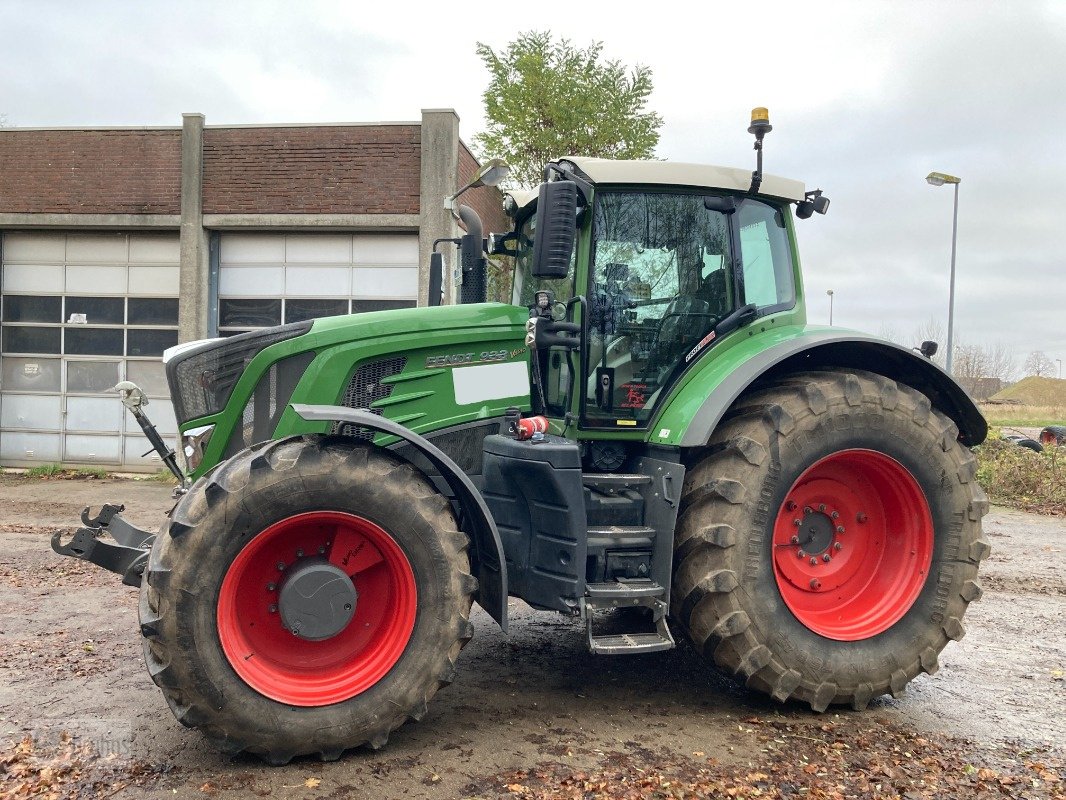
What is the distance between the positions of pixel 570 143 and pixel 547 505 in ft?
66.1

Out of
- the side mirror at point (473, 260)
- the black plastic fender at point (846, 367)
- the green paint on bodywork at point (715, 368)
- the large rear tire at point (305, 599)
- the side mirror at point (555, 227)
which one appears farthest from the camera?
the side mirror at point (473, 260)

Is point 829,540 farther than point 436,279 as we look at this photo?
No

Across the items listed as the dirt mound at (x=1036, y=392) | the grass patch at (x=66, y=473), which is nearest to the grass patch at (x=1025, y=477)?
the grass patch at (x=66, y=473)

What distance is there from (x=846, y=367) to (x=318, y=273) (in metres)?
10.9

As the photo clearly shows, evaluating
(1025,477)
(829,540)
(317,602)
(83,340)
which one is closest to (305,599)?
(317,602)

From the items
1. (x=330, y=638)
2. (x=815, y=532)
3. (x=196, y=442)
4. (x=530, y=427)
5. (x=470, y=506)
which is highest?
(x=530, y=427)

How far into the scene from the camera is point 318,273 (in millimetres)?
14008

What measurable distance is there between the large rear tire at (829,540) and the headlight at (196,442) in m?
2.38

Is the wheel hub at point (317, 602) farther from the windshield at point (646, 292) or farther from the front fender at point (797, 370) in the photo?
the front fender at point (797, 370)

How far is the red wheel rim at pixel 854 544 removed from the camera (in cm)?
439

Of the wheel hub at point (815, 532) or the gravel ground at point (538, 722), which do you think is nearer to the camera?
the gravel ground at point (538, 722)

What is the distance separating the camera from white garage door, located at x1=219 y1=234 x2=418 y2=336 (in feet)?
45.8

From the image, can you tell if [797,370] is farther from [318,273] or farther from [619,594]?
[318,273]

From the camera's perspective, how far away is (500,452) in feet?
13.6
